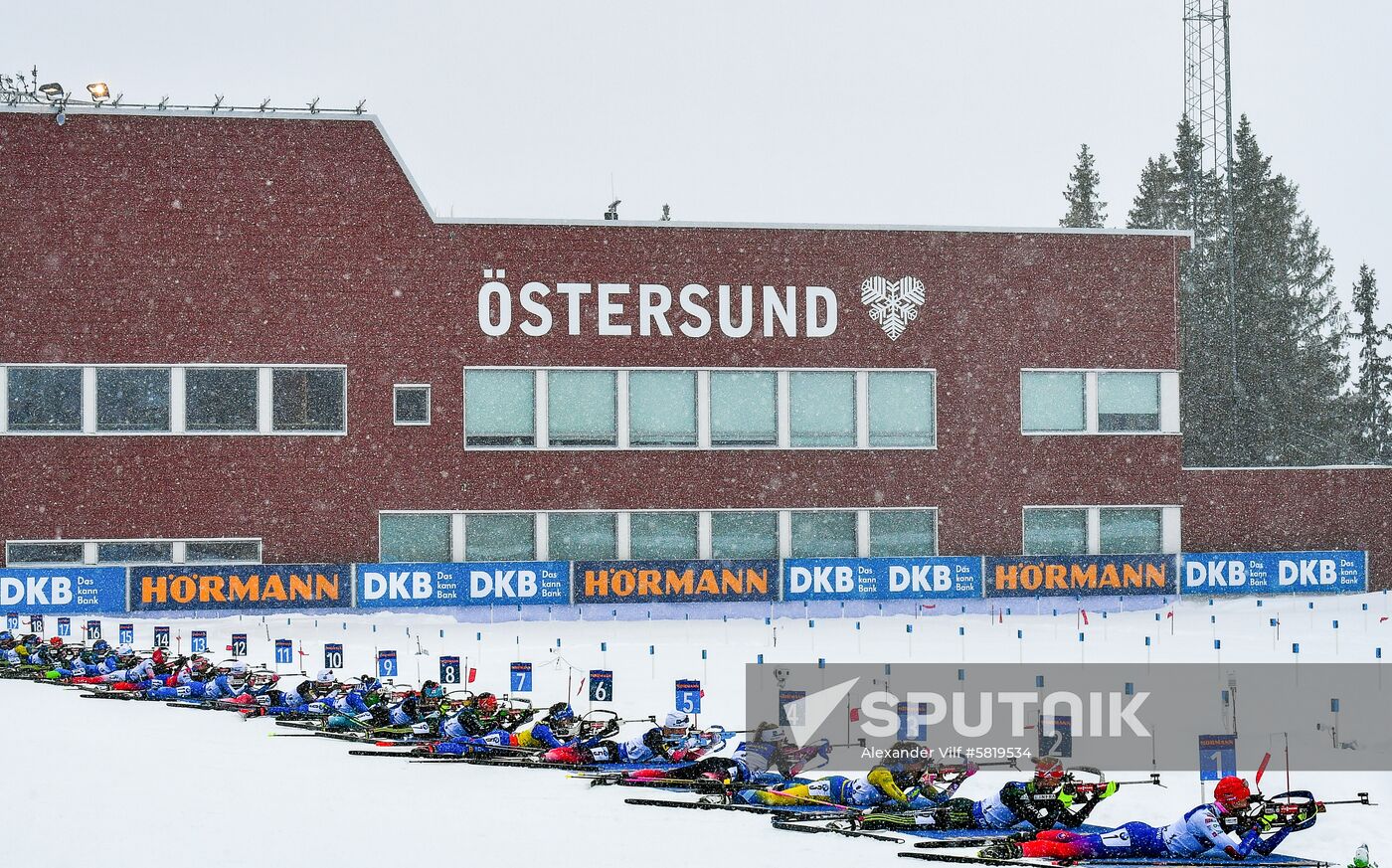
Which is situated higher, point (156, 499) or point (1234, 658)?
point (156, 499)

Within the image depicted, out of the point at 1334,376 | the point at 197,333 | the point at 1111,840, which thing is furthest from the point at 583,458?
the point at 1334,376

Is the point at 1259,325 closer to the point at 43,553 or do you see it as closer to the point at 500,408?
the point at 500,408

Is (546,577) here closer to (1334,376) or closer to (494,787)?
(494,787)

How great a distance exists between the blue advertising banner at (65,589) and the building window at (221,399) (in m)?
4.91

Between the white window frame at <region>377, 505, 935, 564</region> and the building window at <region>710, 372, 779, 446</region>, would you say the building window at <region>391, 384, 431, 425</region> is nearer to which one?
the white window frame at <region>377, 505, 935, 564</region>

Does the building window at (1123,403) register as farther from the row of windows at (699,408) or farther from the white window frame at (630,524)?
the white window frame at (630,524)

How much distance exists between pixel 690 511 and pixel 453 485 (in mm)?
7271

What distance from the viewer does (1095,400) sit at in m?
46.8

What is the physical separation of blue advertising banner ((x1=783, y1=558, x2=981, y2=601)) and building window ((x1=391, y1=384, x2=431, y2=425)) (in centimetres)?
1181

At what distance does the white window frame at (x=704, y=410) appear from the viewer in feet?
146

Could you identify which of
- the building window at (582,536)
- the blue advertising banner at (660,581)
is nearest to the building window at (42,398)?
the building window at (582,536)

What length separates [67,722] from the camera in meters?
23.8

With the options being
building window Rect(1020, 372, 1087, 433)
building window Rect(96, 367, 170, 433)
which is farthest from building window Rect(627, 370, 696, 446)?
building window Rect(96, 367, 170, 433)

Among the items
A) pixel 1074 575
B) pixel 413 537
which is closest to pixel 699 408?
pixel 413 537
